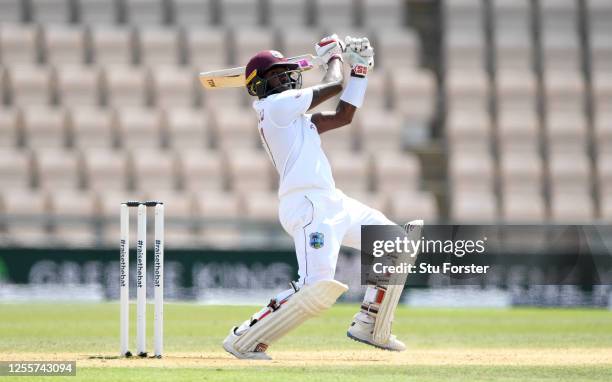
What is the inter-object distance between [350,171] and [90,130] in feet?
12.4

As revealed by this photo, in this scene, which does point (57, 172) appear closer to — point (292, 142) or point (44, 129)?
point (44, 129)

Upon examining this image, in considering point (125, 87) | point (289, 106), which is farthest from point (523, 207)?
point (289, 106)

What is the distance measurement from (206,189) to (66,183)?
6.35 ft

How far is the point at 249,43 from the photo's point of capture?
1716 centimetres

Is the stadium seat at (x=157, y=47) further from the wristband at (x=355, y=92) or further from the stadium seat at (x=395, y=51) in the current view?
the wristband at (x=355, y=92)

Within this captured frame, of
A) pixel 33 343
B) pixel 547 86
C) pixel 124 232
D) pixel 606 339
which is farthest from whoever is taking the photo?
pixel 547 86

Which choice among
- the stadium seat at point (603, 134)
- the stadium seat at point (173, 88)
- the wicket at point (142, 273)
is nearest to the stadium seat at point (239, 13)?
the stadium seat at point (173, 88)

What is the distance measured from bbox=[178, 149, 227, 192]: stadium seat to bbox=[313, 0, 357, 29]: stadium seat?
11.1 ft

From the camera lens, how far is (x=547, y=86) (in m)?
17.5

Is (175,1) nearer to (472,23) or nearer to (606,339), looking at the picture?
(472,23)

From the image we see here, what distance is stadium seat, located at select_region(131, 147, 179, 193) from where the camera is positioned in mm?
15523

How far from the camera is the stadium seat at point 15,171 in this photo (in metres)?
15.4

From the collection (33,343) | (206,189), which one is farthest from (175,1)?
(33,343)

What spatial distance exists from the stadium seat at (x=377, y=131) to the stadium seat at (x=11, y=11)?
5.56m
